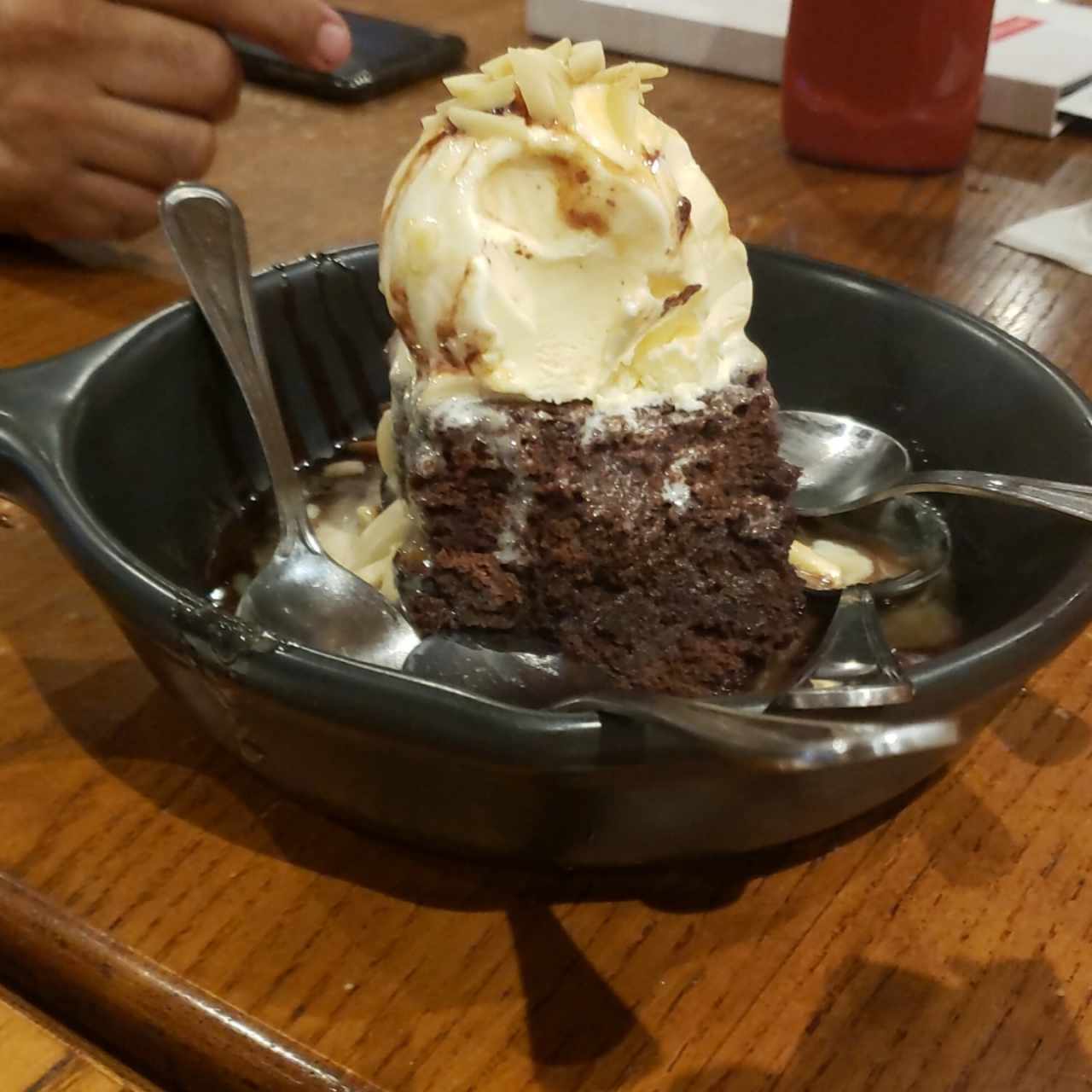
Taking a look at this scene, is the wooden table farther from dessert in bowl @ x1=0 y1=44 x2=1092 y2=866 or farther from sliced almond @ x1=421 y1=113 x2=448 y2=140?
sliced almond @ x1=421 y1=113 x2=448 y2=140

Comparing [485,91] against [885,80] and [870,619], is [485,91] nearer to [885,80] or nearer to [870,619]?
[870,619]

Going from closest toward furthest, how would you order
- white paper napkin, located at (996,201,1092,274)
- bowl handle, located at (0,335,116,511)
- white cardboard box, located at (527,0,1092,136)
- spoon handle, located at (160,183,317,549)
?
bowl handle, located at (0,335,116,511) < spoon handle, located at (160,183,317,549) < white paper napkin, located at (996,201,1092,274) < white cardboard box, located at (527,0,1092,136)

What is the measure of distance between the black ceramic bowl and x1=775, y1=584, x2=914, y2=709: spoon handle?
0.02 meters

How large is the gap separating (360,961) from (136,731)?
184mm

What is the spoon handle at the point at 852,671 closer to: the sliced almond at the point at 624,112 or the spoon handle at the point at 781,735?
the spoon handle at the point at 781,735

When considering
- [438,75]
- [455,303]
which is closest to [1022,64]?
[438,75]

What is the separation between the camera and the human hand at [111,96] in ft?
3.26

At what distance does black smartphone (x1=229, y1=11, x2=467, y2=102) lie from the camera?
139 cm

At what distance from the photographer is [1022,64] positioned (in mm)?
1376

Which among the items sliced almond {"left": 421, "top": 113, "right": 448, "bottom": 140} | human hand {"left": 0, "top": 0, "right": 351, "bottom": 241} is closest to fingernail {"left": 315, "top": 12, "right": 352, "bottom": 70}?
human hand {"left": 0, "top": 0, "right": 351, "bottom": 241}

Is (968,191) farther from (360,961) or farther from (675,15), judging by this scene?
(360,961)

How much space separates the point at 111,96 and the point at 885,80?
2.46ft

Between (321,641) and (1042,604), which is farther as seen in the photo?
(321,641)

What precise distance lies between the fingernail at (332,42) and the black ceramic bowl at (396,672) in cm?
33
